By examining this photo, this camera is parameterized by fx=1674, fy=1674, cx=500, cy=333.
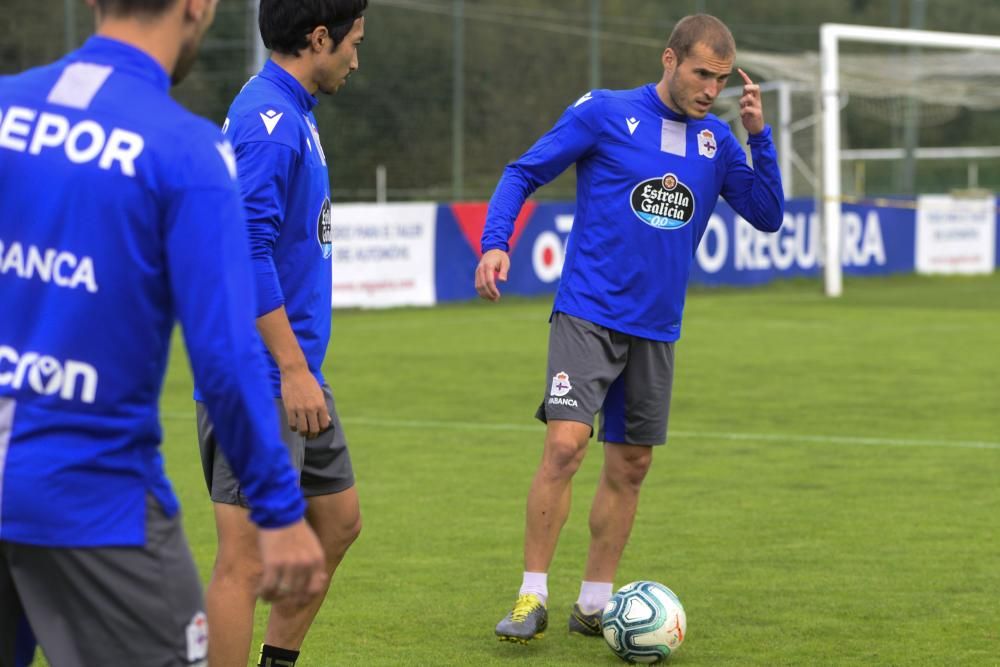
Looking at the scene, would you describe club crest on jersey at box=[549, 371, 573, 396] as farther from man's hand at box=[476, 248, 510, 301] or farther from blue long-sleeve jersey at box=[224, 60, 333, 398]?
blue long-sleeve jersey at box=[224, 60, 333, 398]

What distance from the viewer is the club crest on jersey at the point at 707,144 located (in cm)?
605

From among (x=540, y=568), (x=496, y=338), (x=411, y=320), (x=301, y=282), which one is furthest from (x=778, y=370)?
(x=301, y=282)

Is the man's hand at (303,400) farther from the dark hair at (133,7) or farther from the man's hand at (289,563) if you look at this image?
the dark hair at (133,7)

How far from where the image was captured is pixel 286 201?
14.0 ft

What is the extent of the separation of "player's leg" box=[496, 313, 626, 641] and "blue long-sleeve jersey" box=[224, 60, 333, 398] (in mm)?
1532

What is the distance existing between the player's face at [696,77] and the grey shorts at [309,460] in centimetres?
202

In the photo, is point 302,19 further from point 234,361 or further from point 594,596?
point 594,596

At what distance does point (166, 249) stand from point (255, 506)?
0.44 metres

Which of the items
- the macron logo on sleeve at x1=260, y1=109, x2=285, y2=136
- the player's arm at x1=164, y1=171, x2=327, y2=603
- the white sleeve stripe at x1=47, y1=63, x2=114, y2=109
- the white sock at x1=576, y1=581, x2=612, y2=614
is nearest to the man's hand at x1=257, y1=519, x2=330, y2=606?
the player's arm at x1=164, y1=171, x2=327, y2=603

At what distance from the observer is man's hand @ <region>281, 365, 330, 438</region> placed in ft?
13.2

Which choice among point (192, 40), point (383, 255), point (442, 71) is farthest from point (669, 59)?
point (442, 71)

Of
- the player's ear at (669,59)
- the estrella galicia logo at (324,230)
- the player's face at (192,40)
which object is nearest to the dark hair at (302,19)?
the estrella galicia logo at (324,230)

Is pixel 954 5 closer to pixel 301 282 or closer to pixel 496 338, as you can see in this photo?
pixel 496 338

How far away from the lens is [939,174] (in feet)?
139
